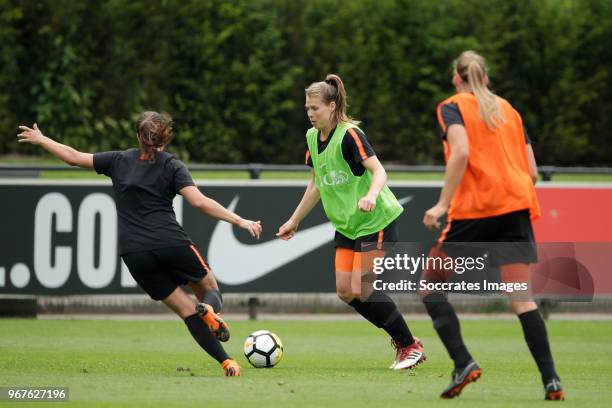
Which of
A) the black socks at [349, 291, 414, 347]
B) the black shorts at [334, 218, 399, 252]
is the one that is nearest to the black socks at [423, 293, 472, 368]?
the black shorts at [334, 218, 399, 252]

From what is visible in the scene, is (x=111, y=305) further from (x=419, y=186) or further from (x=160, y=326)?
(x=419, y=186)

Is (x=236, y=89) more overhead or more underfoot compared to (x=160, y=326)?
more overhead

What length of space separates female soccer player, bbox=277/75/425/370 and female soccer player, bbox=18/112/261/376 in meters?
0.87

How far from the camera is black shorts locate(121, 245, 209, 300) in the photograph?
8.48 meters

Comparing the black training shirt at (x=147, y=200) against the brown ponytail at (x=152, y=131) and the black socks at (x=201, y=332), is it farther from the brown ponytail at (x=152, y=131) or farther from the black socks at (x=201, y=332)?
the black socks at (x=201, y=332)

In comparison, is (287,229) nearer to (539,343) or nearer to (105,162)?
(105,162)

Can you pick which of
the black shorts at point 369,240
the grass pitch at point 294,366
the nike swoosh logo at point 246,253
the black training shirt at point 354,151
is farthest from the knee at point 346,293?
the nike swoosh logo at point 246,253

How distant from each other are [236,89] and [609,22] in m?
9.55

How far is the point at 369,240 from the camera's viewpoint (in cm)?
923

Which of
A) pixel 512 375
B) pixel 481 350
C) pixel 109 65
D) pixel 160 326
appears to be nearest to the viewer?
pixel 512 375

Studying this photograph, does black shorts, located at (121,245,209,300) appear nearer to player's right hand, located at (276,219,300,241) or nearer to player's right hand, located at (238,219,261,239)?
player's right hand, located at (238,219,261,239)

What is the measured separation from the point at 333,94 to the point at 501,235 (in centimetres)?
244

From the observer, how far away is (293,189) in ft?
48.6

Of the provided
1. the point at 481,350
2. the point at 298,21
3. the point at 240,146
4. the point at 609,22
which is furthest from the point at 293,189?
the point at 609,22
